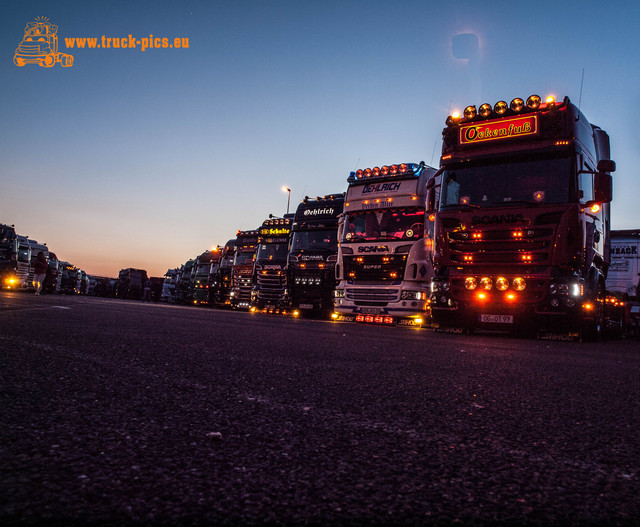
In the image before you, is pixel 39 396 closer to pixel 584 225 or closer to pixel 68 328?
pixel 68 328

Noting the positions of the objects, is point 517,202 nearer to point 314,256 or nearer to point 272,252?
point 314,256

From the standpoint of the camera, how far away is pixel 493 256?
8703mm

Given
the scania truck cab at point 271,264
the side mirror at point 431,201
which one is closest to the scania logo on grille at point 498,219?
the side mirror at point 431,201

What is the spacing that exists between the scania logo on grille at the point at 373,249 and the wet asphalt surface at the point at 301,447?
30.3ft

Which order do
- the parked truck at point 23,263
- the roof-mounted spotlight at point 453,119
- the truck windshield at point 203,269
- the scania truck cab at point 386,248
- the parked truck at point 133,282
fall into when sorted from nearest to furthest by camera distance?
the roof-mounted spotlight at point 453,119 → the scania truck cab at point 386,248 → the parked truck at point 23,263 → the truck windshield at point 203,269 → the parked truck at point 133,282

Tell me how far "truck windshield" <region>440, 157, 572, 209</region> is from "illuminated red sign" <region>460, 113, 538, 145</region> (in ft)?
1.82

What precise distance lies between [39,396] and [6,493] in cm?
105

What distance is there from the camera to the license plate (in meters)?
8.66

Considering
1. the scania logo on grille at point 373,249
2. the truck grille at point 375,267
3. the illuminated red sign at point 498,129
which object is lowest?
the truck grille at point 375,267

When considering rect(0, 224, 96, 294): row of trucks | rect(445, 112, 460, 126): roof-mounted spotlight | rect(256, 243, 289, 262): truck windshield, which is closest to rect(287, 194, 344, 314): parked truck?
rect(256, 243, 289, 262): truck windshield

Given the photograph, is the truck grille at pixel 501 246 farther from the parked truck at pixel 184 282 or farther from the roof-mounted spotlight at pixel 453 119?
the parked truck at pixel 184 282

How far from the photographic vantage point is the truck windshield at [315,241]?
15266mm

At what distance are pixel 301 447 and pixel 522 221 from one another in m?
7.93

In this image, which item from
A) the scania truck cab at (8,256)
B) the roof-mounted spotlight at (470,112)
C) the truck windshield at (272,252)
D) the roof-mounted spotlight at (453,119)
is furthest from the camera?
the scania truck cab at (8,256)
